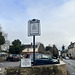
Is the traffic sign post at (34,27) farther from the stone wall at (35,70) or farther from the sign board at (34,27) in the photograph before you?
the stone wall at (35,70)

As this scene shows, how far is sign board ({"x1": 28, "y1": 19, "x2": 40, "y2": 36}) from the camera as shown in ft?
29.4

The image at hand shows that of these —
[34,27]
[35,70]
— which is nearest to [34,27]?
[34,27]

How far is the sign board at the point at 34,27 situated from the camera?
898cm

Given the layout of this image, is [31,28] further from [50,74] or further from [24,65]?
[50,74]

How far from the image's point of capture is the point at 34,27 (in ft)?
29.6

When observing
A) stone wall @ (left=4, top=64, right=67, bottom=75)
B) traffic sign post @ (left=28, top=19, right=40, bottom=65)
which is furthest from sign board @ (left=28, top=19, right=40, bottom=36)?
stone wall @ (left=4, top=64, right=67, bottom=75)

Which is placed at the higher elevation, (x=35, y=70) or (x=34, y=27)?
(x=34, y=27)

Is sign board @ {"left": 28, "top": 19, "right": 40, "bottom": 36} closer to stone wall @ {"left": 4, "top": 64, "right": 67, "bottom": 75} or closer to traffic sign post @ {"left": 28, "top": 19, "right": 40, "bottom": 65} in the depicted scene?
traffic sign post @ {"left": 28, "top": 19, "right": 40, "bottom": 65}

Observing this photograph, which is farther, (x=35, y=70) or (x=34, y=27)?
(x=34, y=27)

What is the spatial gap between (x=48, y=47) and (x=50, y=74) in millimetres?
67031

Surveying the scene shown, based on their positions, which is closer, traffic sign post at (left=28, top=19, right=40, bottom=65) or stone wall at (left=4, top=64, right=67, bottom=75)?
stone wall at (left=4, top=64, right=67, bottom=75)

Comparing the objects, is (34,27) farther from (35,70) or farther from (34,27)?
(35,70)

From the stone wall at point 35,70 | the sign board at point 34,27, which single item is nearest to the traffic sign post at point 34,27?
the sign board at point 34,27

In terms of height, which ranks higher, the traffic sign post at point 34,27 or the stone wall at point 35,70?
the traffic sign post at point 34,27
